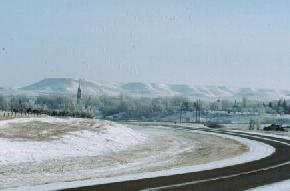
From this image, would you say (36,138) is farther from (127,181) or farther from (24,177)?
(127,181)

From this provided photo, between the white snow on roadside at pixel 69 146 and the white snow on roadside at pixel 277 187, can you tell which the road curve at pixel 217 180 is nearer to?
the white snow on roadside at pixel 277 187

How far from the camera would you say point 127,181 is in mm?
20109

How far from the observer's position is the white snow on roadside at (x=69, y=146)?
104 ft

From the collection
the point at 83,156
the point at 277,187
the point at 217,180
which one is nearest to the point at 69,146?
the point at 83,156

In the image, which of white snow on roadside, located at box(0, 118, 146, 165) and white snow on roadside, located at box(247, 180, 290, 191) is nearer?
white snow on roadside, located at box(247, 180, 290, 191)

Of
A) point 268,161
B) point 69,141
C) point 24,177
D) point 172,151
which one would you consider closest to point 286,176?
point 268,161

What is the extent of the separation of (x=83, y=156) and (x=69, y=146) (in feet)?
13.2

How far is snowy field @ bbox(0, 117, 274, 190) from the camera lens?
2302 cm

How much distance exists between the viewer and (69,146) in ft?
125

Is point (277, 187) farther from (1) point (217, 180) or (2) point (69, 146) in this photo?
(2) point (69, 146)

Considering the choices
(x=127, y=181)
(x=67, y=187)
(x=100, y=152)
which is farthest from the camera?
(x=100, y=152)

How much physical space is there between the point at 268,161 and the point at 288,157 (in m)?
3.17

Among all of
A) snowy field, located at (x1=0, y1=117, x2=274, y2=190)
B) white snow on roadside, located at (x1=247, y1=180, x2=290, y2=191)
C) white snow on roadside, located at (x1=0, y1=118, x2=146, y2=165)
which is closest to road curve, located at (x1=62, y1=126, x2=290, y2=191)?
white snow on roadside, located at (x1=247, y1=180, x2=290, y2=191)

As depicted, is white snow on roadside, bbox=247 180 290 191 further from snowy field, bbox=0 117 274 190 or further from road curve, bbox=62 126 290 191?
snowy field, bbox=0 117 274 190
